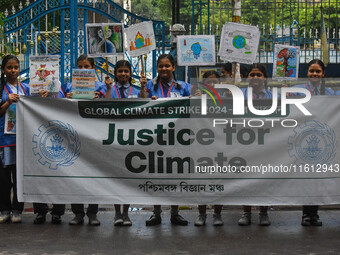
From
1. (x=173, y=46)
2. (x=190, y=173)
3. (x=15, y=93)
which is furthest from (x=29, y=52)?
(x=190, y=173)

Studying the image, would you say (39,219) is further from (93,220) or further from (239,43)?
(239,43)

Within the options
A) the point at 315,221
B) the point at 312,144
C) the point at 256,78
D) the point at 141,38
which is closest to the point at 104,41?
the point at 141,38

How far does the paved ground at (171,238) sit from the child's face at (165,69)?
1.68 meters

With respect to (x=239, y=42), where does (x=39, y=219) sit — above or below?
below

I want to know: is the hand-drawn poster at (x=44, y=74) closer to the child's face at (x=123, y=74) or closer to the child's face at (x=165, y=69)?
the child's face at (x=123, y=74)

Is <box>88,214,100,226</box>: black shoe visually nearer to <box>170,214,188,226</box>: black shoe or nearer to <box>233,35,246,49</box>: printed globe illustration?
<box>170,214,188,226</box>: black shoe

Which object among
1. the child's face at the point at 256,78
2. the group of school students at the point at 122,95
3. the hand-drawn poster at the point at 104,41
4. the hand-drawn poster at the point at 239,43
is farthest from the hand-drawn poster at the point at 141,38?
the child's face at the point at 256,78

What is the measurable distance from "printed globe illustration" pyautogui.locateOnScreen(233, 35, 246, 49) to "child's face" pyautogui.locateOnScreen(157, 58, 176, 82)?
0.80 metres

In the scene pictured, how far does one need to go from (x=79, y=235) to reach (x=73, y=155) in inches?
35.9

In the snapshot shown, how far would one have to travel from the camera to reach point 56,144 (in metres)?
8.29

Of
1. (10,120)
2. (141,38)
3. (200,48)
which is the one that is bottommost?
(10,120)

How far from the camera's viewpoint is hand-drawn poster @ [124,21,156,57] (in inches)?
350

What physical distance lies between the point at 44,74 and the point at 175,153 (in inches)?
67.4

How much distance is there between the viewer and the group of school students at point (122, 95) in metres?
8.42
